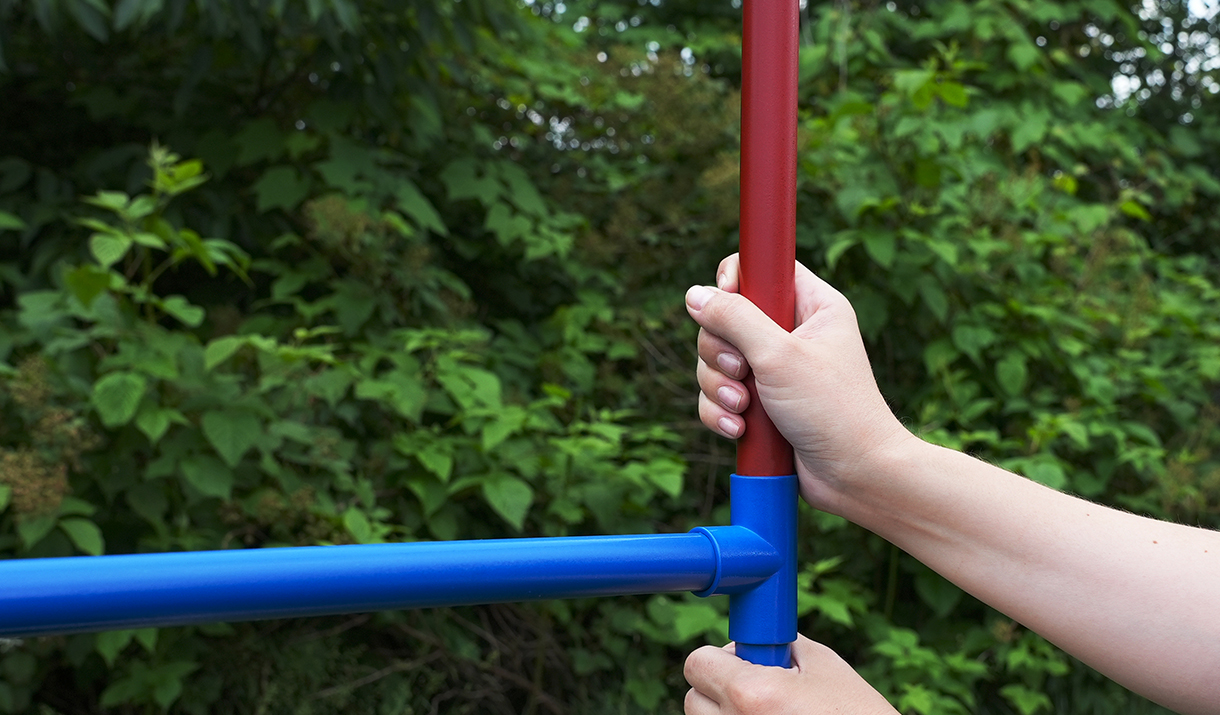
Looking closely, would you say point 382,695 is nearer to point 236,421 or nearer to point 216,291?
point 236,421

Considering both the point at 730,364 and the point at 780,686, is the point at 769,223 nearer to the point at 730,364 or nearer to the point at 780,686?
the point at 730,364

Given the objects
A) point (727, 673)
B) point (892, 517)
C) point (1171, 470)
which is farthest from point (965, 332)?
point (727, 673)

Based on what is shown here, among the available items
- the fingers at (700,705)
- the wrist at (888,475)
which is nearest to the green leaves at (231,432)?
the fingers at (700,705)

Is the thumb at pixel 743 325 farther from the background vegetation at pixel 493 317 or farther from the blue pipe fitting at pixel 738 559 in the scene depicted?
the background vegetation at pixel 493 317

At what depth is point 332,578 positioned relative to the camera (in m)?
0.64

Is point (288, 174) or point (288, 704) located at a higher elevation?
point (288, 174)

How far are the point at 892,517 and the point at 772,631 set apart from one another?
0.57 ft

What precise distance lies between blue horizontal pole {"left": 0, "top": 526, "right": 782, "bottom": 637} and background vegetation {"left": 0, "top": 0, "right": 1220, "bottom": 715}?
128cm

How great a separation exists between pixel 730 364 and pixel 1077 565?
366mm

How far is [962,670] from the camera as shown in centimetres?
226

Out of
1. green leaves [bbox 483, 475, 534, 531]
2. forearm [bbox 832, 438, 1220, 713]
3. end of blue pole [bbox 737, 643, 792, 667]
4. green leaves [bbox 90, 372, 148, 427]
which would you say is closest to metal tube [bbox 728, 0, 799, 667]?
end of blue pole [bbox 737, 643, 792, 667]

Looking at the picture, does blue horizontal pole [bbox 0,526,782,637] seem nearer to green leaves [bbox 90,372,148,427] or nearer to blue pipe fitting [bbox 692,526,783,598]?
blue pipe fitting [bbox 692,526,783,598]

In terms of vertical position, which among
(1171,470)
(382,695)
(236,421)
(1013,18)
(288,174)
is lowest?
(382,695)

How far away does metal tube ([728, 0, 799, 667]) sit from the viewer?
83 cm
